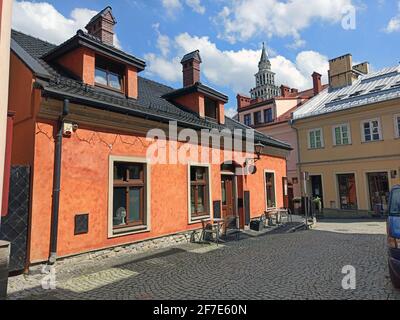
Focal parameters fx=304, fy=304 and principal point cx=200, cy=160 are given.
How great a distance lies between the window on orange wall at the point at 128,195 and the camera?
8336 mm

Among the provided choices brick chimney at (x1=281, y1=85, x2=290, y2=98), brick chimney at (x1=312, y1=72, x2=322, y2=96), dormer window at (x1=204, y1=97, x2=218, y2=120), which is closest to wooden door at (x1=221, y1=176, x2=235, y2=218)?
dormer window at (x1=204, y1=97, x2=218, y2=120)

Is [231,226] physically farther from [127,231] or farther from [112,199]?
[112,199]

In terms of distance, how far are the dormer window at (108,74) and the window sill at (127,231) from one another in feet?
14.6

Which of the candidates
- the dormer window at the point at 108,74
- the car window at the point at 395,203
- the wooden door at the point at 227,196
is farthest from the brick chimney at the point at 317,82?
the car window at the point at 395,203

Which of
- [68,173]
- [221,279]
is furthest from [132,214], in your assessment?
[221,279]

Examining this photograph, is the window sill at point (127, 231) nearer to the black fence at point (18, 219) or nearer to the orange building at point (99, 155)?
the orange building at point (99, 155)

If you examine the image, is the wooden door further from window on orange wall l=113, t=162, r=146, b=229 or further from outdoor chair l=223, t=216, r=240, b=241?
window on orange wall l=113, t=162, r=146, b=229

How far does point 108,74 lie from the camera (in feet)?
32.1

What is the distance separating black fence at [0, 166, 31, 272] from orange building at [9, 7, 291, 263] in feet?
0.47

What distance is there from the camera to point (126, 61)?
9.91 m

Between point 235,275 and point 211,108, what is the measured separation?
29.0ft

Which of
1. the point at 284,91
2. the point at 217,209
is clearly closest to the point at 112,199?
the point at 217,209
